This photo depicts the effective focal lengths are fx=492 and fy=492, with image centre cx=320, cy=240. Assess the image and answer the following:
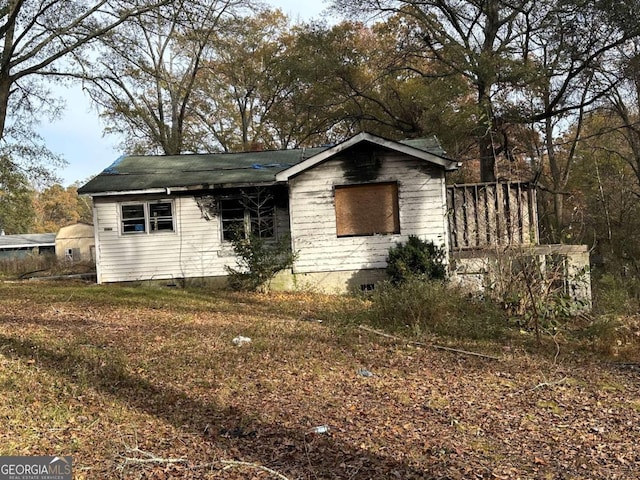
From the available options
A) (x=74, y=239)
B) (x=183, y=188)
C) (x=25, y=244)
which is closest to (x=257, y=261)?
(x=183, y=188)

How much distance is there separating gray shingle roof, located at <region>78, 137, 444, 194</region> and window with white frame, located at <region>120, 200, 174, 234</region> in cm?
60

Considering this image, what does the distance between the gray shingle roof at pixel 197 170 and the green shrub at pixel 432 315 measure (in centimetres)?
582

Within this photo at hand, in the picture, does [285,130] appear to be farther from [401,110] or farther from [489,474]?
[489,474]

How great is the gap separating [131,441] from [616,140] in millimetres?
35491

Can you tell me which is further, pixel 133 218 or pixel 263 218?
pixel 133 218

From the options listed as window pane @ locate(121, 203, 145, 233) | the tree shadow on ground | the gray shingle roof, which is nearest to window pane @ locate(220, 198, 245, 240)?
the gray shingle roof

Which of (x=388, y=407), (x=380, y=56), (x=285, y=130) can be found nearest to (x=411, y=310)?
(x=388, y=407)

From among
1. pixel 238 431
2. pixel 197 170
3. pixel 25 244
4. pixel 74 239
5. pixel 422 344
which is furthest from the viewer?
pixel 25 244

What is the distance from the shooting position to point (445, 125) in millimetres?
20953

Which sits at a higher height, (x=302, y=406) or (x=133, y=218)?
(x=133, y=218)

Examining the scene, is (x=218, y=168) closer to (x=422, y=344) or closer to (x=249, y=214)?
(x=249, y=214)

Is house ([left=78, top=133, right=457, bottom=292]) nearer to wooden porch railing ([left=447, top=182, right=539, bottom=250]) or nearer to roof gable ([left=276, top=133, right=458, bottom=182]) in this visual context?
roof gable ([left=276, top=133, right=458, bottom=182])

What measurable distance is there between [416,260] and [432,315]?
4350 millimetres

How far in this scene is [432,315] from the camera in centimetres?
784
